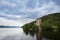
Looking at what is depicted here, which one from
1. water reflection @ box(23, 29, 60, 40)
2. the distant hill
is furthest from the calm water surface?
the distant hill

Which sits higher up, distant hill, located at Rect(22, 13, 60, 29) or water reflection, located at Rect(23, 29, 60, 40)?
distant hill, located at Rect(22, 13, 60, 29)

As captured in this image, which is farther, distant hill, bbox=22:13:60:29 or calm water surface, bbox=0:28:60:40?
distant hill, bbox=22:13:60:29

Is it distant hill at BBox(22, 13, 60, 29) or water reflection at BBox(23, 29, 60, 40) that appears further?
distant hill at BBox(22, 13, 60, 29)

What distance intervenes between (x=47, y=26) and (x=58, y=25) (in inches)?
125

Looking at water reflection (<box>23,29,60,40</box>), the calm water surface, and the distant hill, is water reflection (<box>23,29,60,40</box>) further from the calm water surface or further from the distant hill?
the distant hill

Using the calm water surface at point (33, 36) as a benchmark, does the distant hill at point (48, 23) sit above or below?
above

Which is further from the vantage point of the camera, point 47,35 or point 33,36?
point 47,35

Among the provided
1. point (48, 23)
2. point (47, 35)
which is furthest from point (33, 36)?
point (48, 23)

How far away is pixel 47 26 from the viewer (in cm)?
4491

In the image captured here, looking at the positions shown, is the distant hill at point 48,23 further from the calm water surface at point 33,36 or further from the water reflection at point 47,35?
the calm water surface at point 33,36

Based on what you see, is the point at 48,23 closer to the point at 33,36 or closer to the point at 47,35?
the point at 47,35

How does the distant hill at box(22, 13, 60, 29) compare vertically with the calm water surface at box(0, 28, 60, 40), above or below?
above

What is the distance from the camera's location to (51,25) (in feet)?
146

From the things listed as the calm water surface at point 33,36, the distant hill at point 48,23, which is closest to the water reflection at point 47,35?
the calm water surface at point 33,36
